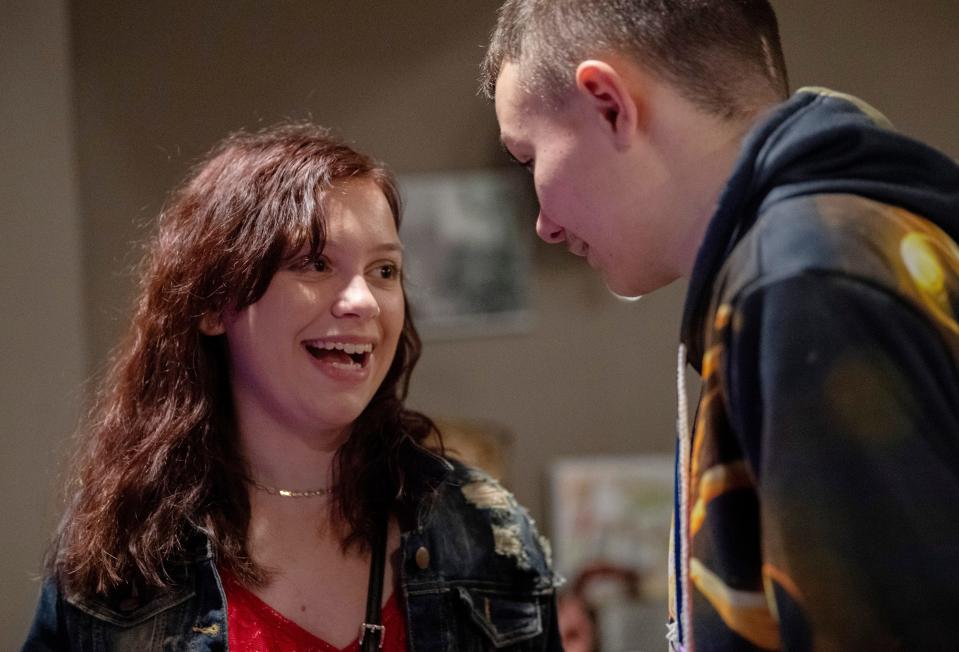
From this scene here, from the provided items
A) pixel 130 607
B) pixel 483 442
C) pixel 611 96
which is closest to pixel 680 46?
pixel 611 96

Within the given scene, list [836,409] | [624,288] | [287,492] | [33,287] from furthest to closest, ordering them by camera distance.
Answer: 1. [33,287]
2. [287,492]
3. [624,288]
4. [836,409]

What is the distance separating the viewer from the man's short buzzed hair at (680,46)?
1.17 metres

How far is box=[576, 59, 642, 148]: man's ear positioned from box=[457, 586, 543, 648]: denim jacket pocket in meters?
0.90

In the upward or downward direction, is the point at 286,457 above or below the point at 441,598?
above

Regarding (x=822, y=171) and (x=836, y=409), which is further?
(x=822, y=171)

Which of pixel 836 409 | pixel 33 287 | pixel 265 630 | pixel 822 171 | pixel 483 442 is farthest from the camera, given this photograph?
pixel 483 442

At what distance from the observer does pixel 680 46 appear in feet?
3.83

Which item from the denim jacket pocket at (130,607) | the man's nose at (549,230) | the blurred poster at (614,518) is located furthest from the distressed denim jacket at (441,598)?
the blurred poster at (614,518)

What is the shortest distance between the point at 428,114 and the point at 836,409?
11.5 ft

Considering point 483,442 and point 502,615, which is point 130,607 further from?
point 483,442

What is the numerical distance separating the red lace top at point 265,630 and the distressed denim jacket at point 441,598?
18mm

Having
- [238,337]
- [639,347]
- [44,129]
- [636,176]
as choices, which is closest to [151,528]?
[238,337]

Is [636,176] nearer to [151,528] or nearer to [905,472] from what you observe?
[905,472]

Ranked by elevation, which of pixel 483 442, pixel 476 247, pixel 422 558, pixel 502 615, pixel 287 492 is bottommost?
pixel 483 442
